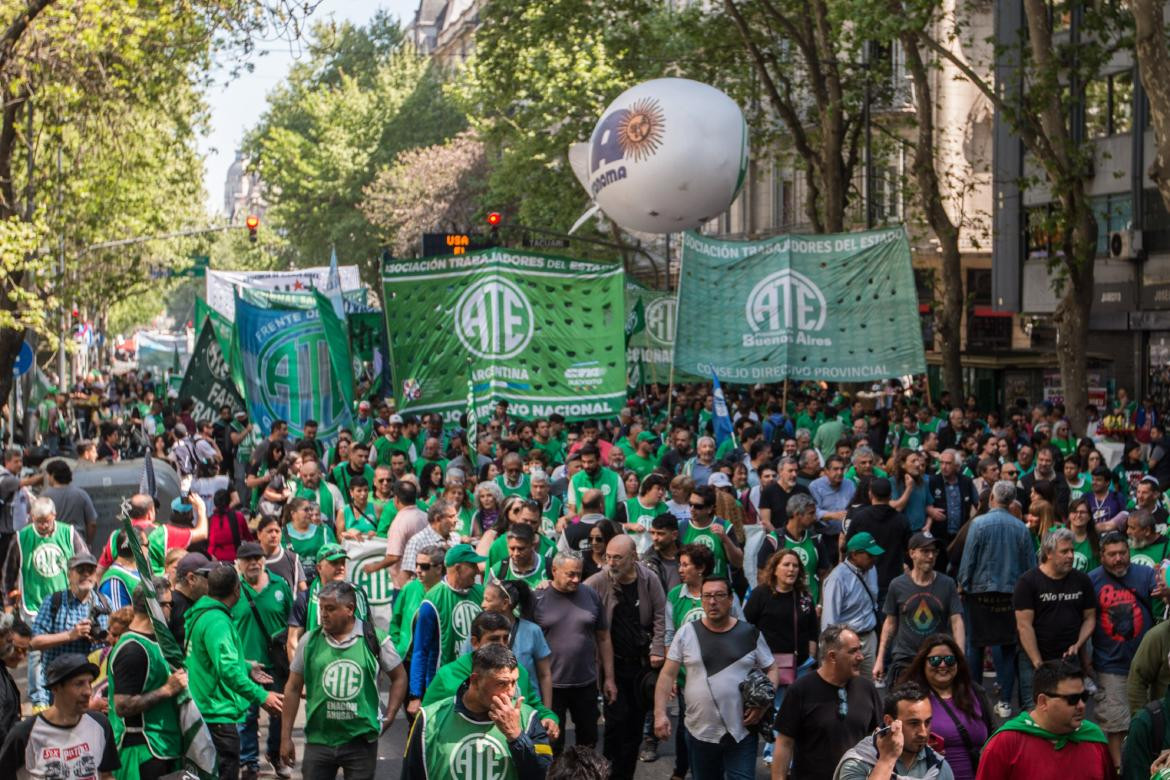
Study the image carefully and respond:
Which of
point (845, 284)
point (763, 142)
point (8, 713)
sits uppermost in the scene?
point (763, 142)

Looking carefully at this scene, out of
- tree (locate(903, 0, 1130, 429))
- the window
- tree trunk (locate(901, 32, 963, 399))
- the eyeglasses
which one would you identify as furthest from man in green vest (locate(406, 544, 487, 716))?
the window

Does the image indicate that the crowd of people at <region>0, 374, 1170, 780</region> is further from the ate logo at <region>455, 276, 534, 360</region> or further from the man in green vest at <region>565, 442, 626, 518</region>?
the ate logo at <region>455, 276, 534, 360</region>

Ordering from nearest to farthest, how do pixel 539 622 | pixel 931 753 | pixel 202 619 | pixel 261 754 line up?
pixel 931 753 → pixel 202 619 → pixel 539 622 → pixel 261 754

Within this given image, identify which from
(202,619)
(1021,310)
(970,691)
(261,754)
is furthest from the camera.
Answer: (1021,310)

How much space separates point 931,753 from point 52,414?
87.0ft

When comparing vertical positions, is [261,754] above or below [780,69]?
below

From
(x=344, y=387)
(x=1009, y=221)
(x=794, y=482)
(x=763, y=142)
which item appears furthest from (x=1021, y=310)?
(x=794, y=482)

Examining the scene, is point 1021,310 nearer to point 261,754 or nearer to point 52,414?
point 52,414

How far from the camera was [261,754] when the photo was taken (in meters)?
11.1

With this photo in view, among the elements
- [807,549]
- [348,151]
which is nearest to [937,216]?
[807,549]

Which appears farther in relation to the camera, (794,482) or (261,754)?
(794,482)

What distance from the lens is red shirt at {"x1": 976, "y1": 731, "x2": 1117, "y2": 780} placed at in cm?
648

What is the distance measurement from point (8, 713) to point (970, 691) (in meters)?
4.16

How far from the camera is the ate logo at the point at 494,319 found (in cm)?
1742
